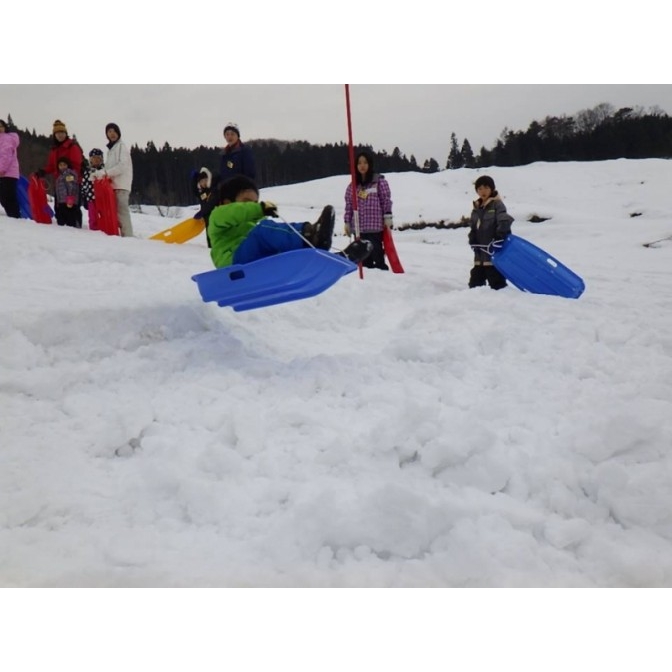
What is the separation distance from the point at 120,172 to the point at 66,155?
0.40 meters

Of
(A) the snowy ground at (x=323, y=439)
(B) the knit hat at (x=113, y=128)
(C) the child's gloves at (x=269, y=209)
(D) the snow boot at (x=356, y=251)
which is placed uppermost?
(B) the knit hat at (x=113, y=128)

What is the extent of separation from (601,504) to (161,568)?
1.27 meters

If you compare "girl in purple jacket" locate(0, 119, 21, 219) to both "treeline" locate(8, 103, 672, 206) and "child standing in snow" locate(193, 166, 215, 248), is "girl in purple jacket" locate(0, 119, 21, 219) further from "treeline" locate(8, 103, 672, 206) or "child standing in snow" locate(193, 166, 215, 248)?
"child standing in snow" locate(193, 166, 215, 248)

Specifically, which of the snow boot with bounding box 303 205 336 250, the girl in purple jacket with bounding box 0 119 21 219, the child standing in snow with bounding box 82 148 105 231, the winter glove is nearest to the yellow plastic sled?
the child standing in snow with bounding box 82 148 105 231

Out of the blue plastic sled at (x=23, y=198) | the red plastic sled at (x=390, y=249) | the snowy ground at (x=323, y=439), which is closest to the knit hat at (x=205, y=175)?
the snowy ground at (x=323, y=439)

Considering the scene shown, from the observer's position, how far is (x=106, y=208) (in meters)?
5.40

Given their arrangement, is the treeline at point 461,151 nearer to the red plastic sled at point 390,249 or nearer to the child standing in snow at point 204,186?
the child standing in snow at point 204,186

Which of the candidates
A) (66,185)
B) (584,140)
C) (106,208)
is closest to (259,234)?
(584,140)

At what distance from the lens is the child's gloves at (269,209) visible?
2.76 meters

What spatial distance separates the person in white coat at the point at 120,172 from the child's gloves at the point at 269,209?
1.16 meters

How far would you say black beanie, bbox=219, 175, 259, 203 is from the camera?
3045mm

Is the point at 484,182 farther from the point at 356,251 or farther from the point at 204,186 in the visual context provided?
the point at 204,186

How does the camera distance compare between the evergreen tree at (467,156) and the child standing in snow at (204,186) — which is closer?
the evergreen tree at (467,156)

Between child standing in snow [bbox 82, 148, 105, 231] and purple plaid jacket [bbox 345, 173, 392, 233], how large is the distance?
1.98 m
